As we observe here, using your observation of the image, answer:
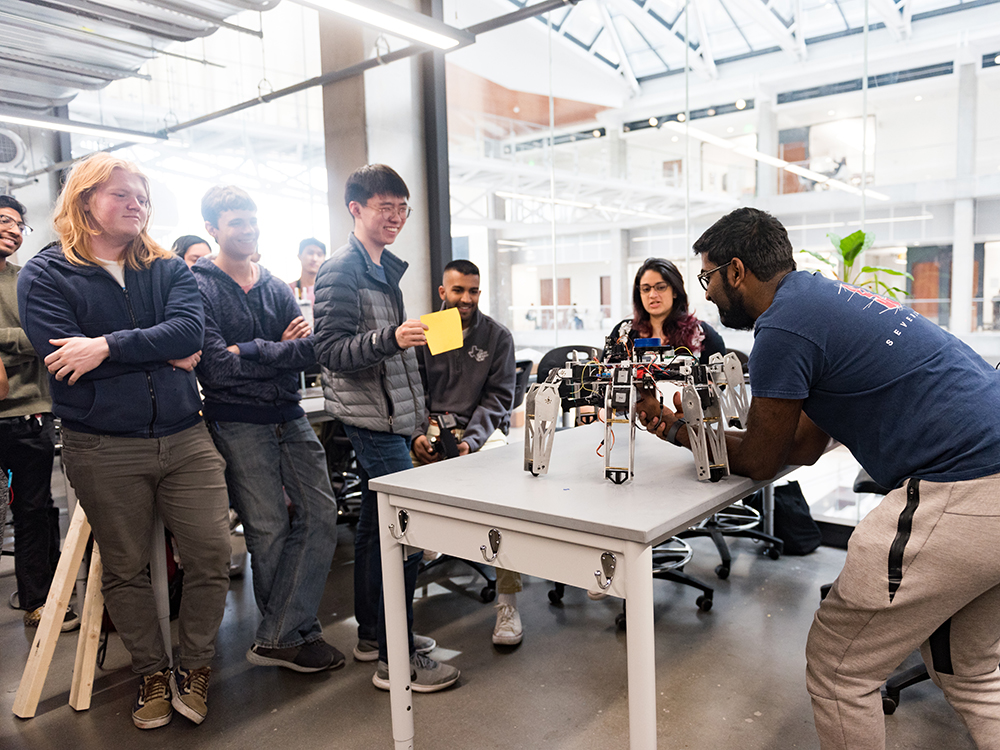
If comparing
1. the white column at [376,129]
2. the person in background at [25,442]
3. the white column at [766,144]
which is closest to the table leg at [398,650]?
the person in background at [25,442]

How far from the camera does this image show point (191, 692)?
1989 mm

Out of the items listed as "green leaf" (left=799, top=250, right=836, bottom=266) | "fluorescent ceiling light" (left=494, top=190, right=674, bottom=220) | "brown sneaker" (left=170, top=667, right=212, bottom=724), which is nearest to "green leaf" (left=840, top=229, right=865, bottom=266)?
"green leaf" (left=799, top=250, right=836, bottom=266)

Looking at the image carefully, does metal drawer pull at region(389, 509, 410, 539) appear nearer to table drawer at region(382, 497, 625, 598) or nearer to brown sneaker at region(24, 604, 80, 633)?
table drawer at region(382, 497, 625, 598)

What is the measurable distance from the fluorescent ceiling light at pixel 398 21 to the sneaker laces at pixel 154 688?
7.79 ft

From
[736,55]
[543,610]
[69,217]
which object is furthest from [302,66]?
[543,610]

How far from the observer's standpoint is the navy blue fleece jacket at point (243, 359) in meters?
2.08

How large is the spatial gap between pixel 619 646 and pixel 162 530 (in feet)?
5.27

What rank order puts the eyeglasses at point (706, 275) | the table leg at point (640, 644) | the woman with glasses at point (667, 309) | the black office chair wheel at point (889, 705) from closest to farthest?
the table leg at point (640, 644) → the eyeglasses at point (706, 275) → the black office chair wheel at point (889, 705) → the woman with glasses at point (667, 309)

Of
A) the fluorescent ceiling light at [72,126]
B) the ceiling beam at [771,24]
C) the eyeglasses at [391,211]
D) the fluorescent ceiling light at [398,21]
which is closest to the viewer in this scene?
the eyeglasses at [391,211]

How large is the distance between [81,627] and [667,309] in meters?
2.51

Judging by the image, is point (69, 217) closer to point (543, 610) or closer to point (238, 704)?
point (238, 704)

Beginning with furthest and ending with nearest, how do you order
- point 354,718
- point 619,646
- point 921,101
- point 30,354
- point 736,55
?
point 736,55 → point 921,101 → point 30,354 → point 619,646 → point 354,718

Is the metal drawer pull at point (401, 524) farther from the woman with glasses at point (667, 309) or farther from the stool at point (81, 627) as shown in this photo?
the woman with glasses at point (667, 309)

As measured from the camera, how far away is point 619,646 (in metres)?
2.41
